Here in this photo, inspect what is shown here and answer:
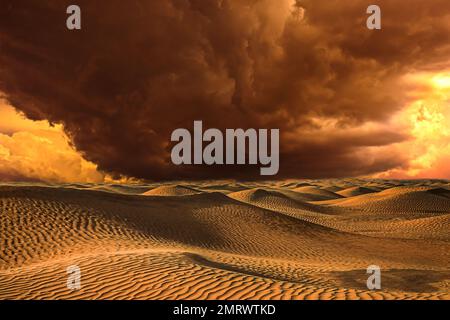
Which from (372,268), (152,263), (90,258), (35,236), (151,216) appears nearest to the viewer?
(152,263)

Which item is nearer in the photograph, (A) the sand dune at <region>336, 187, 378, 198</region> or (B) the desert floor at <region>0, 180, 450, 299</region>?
(B) the desert floor at <region>0, 180, 450, 299</region>

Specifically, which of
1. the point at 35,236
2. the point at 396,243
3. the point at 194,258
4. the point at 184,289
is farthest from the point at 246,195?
the point at 184,289

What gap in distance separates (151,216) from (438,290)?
1609 cm

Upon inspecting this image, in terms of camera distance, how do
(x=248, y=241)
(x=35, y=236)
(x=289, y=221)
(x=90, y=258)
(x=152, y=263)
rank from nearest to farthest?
(x=152, y=263) < (x=90, y=258) < (x=35, y=236) < (x=248, y=241) < (x=289, y=221)

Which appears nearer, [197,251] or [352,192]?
[197,251]

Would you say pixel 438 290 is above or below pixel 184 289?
below

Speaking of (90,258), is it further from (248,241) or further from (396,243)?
(396,243)

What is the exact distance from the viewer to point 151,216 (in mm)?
23578

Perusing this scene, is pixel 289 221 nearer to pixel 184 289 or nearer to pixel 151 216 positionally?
pixel 151 216

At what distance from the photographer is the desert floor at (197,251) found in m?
9.27

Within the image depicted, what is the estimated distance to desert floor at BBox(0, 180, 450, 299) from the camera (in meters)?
9.27

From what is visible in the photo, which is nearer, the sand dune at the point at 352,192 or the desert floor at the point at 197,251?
the desert floor at the point at 197,251

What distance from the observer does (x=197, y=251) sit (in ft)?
53.3
